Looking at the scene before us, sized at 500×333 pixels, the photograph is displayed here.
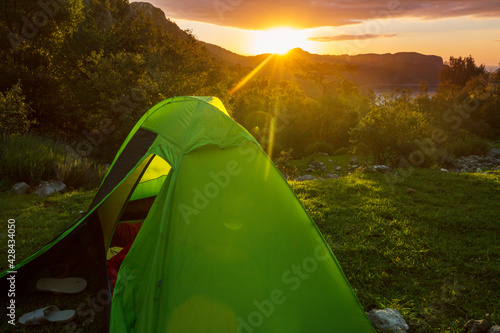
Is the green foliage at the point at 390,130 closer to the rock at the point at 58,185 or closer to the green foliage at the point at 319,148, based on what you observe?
the green foliage at the point at 319,148

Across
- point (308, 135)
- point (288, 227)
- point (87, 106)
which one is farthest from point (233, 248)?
point (308, 135)

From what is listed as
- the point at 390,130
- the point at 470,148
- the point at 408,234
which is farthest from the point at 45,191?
the point at 470,148

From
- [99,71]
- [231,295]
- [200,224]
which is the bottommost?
[231,295]

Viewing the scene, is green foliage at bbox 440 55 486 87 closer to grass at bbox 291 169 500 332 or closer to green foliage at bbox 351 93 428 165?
green foliage at bbox 351 93 428 165

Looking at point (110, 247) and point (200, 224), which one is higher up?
point (200, 224)

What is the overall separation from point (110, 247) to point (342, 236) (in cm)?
346

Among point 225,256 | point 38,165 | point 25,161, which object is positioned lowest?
point 38,165

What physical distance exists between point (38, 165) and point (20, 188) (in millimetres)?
698

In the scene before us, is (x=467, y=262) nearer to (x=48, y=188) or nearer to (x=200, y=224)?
(x=200, y=224)

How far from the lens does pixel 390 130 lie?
31.0 ft

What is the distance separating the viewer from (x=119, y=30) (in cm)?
1917

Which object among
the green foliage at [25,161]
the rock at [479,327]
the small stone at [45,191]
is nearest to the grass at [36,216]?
the small stone at [45,191]

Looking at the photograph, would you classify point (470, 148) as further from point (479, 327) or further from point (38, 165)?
point (38, 165)

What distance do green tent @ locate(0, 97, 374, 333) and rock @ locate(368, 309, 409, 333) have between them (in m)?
0.46
